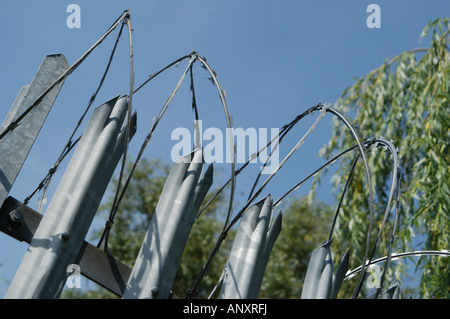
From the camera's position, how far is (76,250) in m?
2.61

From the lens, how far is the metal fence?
2.56m

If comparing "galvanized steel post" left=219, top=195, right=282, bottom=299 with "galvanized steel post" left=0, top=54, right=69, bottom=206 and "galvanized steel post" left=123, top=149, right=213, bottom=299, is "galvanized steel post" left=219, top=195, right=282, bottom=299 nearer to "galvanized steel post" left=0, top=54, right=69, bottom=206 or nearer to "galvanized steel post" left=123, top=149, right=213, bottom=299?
"galvanized steel post" left=123, top=149, right=213, bottom=299

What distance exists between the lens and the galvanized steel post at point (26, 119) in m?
2.79

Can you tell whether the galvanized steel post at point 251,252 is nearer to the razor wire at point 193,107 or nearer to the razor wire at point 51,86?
the razor wire at point 193,107

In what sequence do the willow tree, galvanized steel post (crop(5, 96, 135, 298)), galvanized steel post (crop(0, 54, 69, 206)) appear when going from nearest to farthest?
galvanized steel post (crop(5, 96, 135, 298))
galvanized steel post (crop(0, 54, 69, 206))
the willow tree

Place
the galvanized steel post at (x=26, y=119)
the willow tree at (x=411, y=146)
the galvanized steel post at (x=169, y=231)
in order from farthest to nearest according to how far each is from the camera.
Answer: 1. the willow tree at (x=411, y=146)
2. the galvanized steel post at (x=26, y=119)
3. the galvanized steel post at (x=169, y=231)

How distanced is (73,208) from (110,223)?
0.81 feet

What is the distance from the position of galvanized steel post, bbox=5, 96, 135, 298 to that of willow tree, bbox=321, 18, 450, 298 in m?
4.54

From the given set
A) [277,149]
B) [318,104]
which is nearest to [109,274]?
[277,149]

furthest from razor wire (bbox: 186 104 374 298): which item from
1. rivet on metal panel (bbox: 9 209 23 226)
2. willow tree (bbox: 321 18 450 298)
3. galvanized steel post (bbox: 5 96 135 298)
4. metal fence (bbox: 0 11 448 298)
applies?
willow tree (bbox: 321 18 450 298)

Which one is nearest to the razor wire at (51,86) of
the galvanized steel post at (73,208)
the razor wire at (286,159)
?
the galvanized steel post at (73,208)

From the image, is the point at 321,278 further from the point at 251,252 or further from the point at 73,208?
the point at 73,208

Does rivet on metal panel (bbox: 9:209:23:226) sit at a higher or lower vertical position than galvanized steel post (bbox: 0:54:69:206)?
lower
